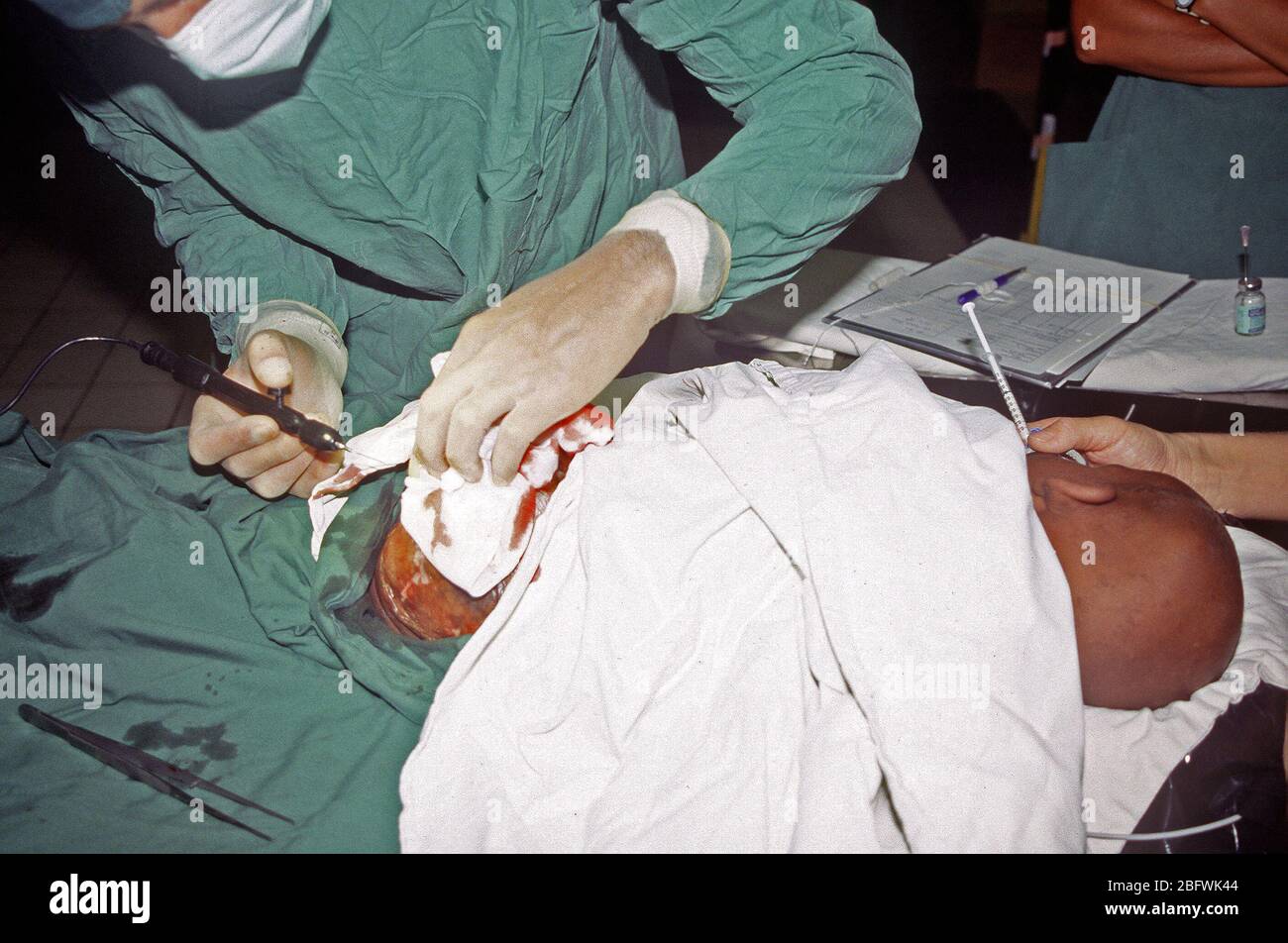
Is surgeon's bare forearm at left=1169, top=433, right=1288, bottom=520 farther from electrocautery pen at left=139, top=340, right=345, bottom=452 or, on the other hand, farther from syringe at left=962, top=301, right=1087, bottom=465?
electrocautery pen at left=139, top=340, right=345, bottom=452

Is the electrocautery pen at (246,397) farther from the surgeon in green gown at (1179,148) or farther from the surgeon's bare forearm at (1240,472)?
the surgeon in green gown at (1179,148)

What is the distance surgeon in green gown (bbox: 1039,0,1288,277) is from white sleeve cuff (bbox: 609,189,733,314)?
3.54 feet

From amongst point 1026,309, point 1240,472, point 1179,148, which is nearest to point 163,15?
point 1026,309

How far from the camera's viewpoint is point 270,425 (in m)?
1.01

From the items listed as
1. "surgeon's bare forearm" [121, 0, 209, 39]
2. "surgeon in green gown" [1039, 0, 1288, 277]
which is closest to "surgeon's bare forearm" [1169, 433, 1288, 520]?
"surgeon in green gown" [1039, 0, 1288, 277]

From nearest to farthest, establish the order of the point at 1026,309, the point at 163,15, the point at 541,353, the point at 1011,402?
the point at 163,15 → the point at 541,353 → the point at 1011,402 → the point at 1026,309

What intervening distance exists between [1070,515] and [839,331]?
23.1 inches

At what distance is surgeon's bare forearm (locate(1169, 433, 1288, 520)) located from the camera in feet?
3.86

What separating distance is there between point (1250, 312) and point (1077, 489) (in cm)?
68

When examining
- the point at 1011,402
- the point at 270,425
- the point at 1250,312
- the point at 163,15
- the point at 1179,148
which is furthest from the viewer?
the point at 1179,148

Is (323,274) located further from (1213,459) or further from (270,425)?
(1213,459)

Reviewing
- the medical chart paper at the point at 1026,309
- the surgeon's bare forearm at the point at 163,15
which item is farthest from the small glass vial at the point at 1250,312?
the surgeon's bare forearm at the point at 163,15

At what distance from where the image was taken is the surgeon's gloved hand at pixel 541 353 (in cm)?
87
